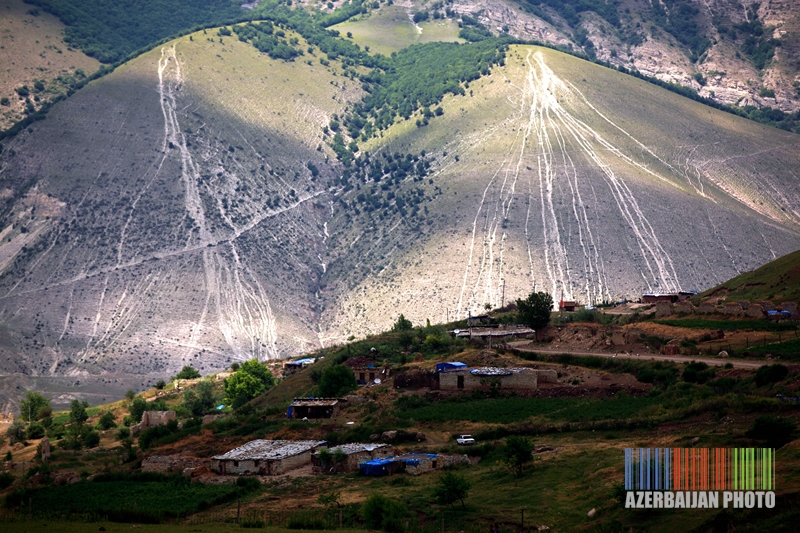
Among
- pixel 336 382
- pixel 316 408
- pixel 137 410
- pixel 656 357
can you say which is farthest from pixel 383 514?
pixel 137 410

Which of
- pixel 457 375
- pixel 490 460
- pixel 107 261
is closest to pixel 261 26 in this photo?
pixel 107 261

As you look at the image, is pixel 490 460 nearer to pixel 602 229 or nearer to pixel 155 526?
pixel 155 526

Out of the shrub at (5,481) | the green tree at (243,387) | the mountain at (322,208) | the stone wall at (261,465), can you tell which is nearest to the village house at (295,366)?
the green tree at (243,387)

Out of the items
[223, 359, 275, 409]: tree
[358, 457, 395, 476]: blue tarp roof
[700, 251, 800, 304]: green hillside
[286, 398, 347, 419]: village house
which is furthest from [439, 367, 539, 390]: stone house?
[223, 359, 275, 409]: tree

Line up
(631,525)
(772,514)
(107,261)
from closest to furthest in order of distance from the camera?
(772,514) < (631,525) < (107,261)

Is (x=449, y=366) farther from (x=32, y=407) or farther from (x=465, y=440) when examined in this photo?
(x=32, y=407)

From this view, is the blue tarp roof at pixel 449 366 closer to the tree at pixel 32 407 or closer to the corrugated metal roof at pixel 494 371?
the corrugated metal roof at pixel 494 371
